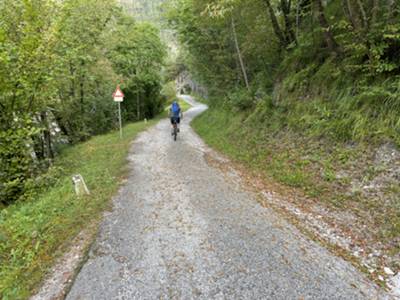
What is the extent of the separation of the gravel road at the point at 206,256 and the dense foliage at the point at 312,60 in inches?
112

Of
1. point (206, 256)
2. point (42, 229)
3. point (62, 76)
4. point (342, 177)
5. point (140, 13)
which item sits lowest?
point (42, 229)

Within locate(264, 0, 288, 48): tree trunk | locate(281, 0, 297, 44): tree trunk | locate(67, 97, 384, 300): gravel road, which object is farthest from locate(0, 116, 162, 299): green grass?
locate(281, 0, 297, 44): tree trunk

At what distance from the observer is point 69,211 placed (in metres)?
4.44

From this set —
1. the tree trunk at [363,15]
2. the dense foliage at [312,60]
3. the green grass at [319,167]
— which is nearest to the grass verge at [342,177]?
the green grass at [319,167]

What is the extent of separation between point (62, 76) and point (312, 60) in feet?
32.8

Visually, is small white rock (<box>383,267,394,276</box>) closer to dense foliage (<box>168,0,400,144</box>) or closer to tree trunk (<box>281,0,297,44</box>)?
dense foliage (<box>168,0,400,144</box>)

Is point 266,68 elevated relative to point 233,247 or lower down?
elevated

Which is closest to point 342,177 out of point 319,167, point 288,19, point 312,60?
point 319,167

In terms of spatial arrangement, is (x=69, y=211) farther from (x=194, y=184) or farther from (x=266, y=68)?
(x=266, y=68)

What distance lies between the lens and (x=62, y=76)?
987 centimetres

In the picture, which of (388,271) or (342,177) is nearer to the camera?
(388,271)

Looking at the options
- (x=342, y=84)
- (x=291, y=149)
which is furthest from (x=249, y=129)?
(x=342, y=84)

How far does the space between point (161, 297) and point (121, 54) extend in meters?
19.2

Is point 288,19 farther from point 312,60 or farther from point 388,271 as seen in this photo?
point 388,271
